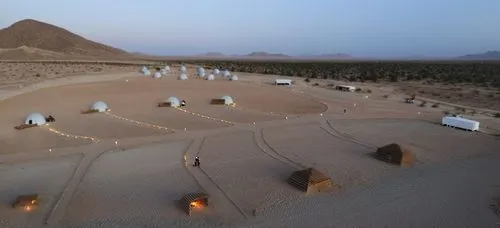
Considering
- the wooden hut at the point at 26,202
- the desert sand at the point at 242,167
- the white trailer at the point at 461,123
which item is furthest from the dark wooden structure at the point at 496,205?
the wooden hut at the point at 26,202

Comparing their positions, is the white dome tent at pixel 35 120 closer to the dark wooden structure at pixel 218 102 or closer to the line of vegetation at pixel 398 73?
the dark wooden structure at pixel 218 102

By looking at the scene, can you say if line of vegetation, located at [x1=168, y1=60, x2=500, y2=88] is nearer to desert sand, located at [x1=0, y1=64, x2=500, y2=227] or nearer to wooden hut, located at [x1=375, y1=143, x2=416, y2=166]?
desert sand, located at [x1=0, y1=64, x2=500, y2=227]

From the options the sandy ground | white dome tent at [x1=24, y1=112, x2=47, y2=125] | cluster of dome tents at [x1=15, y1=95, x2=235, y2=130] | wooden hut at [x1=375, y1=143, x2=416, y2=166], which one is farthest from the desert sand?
white dome tent at [x1=24, y1=112, x2=47, y2=125]

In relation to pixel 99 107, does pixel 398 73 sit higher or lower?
lower

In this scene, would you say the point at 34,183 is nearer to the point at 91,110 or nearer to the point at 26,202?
the point at 26,202

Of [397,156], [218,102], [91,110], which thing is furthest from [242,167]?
[218,102]

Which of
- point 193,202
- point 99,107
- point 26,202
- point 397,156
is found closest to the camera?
point 193,202
